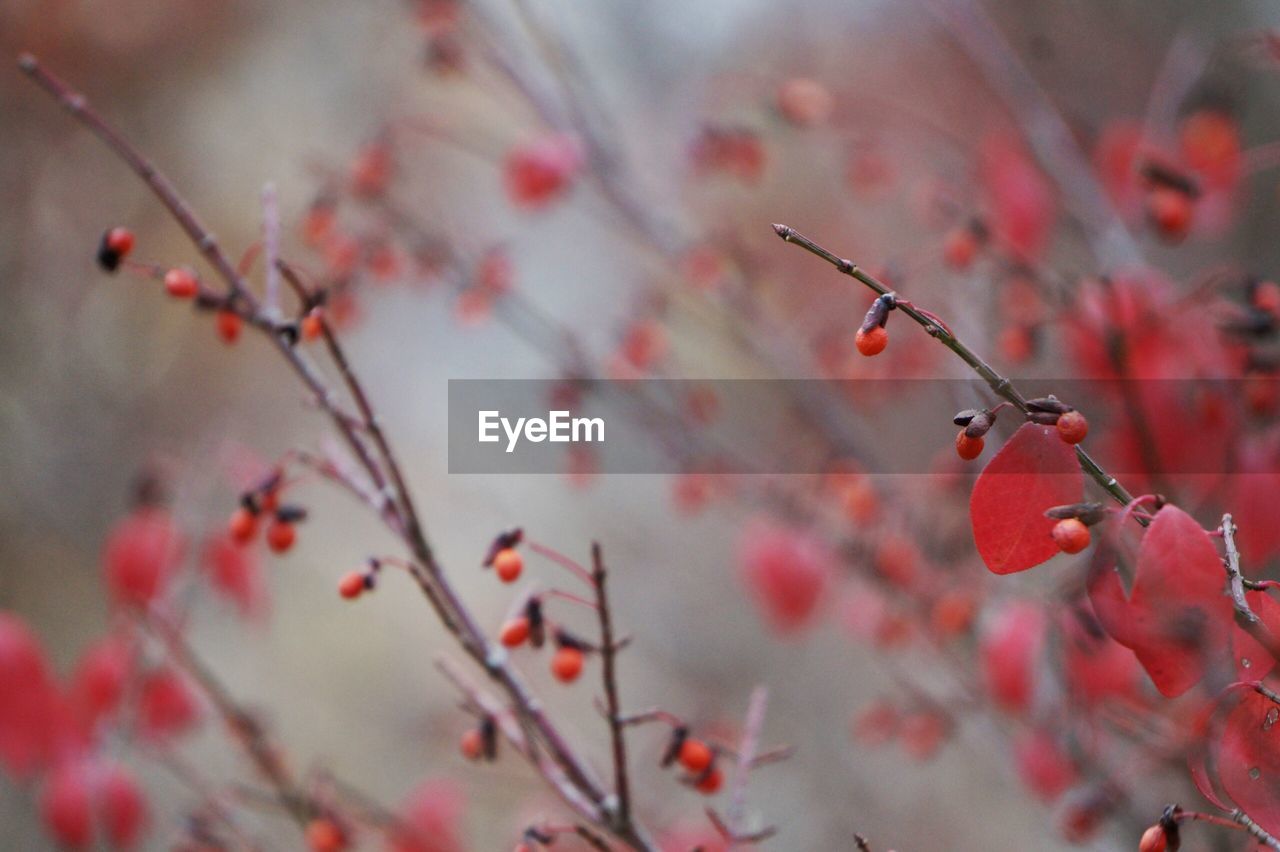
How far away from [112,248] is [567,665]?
0.45 meters

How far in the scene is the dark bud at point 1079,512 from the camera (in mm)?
502

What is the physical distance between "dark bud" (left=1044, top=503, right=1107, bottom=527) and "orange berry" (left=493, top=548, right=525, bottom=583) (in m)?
0.33

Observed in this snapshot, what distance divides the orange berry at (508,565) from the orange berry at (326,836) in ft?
1.43

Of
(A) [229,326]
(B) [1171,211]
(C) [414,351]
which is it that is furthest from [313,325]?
(C) [414,351]

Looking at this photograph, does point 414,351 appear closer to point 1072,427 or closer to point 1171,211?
point 1171,211

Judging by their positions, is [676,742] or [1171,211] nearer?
[676,742]

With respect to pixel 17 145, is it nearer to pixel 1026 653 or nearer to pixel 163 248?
pixel 163 248

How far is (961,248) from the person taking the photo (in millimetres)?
1041

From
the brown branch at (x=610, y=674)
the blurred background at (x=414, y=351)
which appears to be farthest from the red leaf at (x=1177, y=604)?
the blurred background at (x=414, y=351)

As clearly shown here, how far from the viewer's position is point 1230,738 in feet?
1.61

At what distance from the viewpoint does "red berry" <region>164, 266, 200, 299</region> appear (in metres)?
0.73

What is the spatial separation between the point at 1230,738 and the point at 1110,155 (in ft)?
4.09

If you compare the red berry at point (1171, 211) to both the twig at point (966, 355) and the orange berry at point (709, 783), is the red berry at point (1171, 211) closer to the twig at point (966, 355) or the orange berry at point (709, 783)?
the twig at point (966, 355)

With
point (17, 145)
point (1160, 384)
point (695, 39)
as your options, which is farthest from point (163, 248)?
point (1160, 384)
